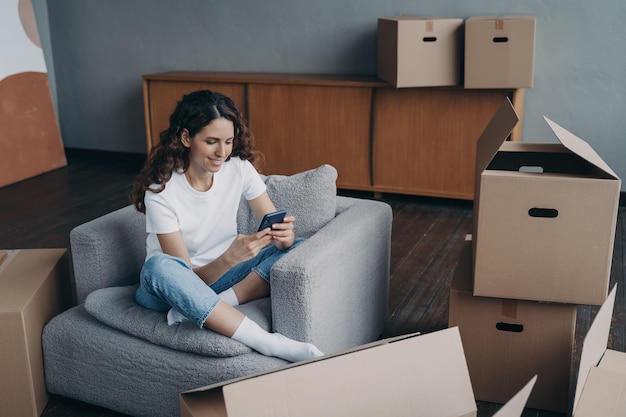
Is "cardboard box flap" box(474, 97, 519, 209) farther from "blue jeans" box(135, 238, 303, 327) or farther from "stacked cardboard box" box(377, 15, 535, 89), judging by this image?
"stacked cardboard box" box(377, 15, 535, 89)

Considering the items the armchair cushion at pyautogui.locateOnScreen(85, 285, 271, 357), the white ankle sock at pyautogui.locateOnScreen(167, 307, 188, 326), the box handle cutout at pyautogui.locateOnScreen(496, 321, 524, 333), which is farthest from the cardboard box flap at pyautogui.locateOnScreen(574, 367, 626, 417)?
the white ankle sock at pyautogui.locateOnScreen(167, 307, 188, 326)

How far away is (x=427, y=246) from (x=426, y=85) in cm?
100

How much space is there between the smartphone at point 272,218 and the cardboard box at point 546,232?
0.59m

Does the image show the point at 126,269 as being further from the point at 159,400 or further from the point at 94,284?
the point at 159,400

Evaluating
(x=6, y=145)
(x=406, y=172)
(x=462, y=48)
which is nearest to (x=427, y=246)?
(x=406, y=172)

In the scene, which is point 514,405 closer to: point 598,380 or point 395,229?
point 598,380

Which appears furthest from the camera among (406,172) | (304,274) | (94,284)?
(406,172)

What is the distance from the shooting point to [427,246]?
3.77 meters

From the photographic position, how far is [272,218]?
7.18ft

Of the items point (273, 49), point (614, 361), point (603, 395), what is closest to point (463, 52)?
point (273, 49)

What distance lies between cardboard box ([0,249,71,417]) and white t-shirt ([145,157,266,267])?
382mm

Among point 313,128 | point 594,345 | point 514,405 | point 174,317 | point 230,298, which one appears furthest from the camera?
point 313,128

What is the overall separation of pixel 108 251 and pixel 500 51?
8.44 feet

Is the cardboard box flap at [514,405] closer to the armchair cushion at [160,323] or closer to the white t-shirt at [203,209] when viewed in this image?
the armchair cushion at [160,323]
